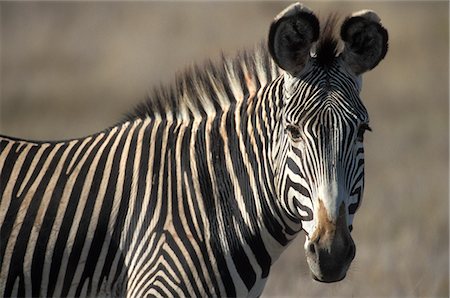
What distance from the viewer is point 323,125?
15.4 ft

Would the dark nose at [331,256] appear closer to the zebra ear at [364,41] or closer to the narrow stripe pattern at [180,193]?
the narrow stripe pattern at [180,193]

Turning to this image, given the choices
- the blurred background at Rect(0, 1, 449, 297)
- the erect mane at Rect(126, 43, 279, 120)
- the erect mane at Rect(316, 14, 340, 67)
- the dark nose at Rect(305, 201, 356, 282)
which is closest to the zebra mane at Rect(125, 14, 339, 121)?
the erect mane at Rect(126, 43, 279, 120)

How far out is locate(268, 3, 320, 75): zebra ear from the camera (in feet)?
16.0

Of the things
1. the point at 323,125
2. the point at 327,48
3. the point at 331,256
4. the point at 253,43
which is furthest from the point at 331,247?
the point at 253,43

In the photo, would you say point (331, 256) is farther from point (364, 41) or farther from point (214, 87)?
point (214, 87)

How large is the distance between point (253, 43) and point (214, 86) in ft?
45.2

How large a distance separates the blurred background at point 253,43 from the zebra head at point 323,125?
3.40 meters

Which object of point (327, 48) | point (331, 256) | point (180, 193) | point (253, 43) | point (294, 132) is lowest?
point (331, 256)

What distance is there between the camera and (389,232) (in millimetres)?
10977

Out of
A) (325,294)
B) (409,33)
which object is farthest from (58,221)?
(409,33)

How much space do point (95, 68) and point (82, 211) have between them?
741 inches

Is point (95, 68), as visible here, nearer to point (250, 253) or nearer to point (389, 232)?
point (389, 232)

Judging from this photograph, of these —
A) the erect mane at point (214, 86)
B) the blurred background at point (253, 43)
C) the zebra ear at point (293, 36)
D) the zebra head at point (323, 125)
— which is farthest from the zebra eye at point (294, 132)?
the blurred background at point (253, 43)

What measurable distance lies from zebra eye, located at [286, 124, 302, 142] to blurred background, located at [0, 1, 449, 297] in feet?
11.4
